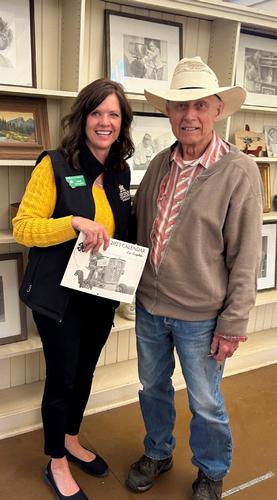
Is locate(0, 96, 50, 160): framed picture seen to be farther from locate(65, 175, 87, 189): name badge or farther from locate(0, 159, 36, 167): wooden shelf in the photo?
locate(65, 175, 87, 189): name badge

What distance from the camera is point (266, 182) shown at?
2885mm

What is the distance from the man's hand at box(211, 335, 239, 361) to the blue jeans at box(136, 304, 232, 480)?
3 centimetres

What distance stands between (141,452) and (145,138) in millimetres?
1569

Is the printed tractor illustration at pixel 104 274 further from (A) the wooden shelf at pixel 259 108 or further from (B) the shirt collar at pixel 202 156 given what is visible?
(A) the wooden shelf at pixel 259 108

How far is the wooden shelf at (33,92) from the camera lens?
1875 millimetres

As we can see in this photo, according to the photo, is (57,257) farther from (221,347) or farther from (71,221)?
(221,347)

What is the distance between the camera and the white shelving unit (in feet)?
6.61

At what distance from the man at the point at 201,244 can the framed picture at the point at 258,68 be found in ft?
3.62

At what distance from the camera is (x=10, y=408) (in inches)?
87.4

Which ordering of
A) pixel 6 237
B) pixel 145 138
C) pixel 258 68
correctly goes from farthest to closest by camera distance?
pixel 258 68, pixel 145 138, pixel 6 237

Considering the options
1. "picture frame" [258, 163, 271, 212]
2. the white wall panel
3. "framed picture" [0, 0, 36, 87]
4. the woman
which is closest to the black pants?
the woman

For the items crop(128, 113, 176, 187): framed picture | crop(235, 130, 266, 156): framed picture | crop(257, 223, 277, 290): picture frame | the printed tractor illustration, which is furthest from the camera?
crop(257, 223, 277, 290): picture frame

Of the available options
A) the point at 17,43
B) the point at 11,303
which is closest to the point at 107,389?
the point at 11,303

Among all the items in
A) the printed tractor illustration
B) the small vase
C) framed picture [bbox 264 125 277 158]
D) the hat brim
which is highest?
the hat brim
